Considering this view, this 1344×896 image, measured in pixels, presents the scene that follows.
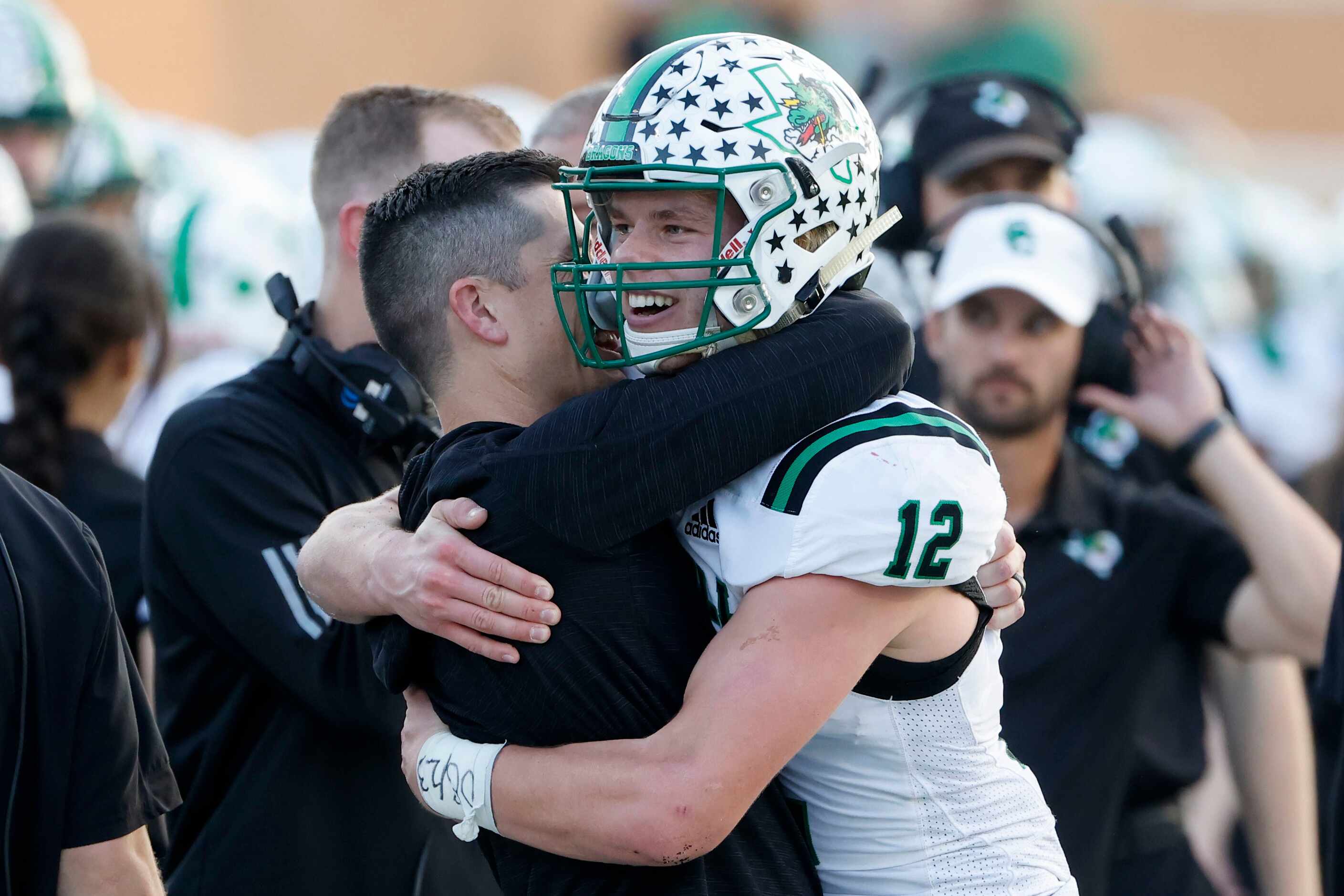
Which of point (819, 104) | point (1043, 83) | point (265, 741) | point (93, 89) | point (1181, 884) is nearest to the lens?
point (819, 104)

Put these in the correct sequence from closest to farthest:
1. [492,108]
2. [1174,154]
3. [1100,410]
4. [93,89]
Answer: [492,108], [1100,410], [93,89], [1174,154]

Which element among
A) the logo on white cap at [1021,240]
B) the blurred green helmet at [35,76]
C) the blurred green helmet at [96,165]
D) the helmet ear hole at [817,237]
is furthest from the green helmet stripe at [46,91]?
the helmet ear hole at [817,237]

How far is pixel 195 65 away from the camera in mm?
16156

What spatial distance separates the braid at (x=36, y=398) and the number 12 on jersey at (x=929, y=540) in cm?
250

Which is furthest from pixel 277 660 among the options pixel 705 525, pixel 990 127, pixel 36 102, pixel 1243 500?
pixel 36 102

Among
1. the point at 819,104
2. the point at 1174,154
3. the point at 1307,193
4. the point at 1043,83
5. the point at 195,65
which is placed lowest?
the point at 1307,193

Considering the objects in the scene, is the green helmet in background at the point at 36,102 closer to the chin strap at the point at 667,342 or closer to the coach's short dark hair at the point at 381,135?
the coach's short dark hair at the point at 381,135

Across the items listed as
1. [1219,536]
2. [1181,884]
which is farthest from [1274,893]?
[1219,536]

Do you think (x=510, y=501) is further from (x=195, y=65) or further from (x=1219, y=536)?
(x=195, y=65)

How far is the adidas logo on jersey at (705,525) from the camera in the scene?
2.10m

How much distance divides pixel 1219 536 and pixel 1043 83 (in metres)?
1.72

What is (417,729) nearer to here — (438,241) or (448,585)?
(448,585)

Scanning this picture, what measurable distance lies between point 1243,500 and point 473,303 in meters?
2.22

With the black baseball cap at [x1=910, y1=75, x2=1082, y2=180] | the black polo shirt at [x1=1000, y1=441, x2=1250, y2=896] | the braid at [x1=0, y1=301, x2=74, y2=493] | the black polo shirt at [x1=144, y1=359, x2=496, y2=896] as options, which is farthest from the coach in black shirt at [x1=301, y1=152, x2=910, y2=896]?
the black baseball cap at [x1=910, y1=75, x2=1082, y2=180]
